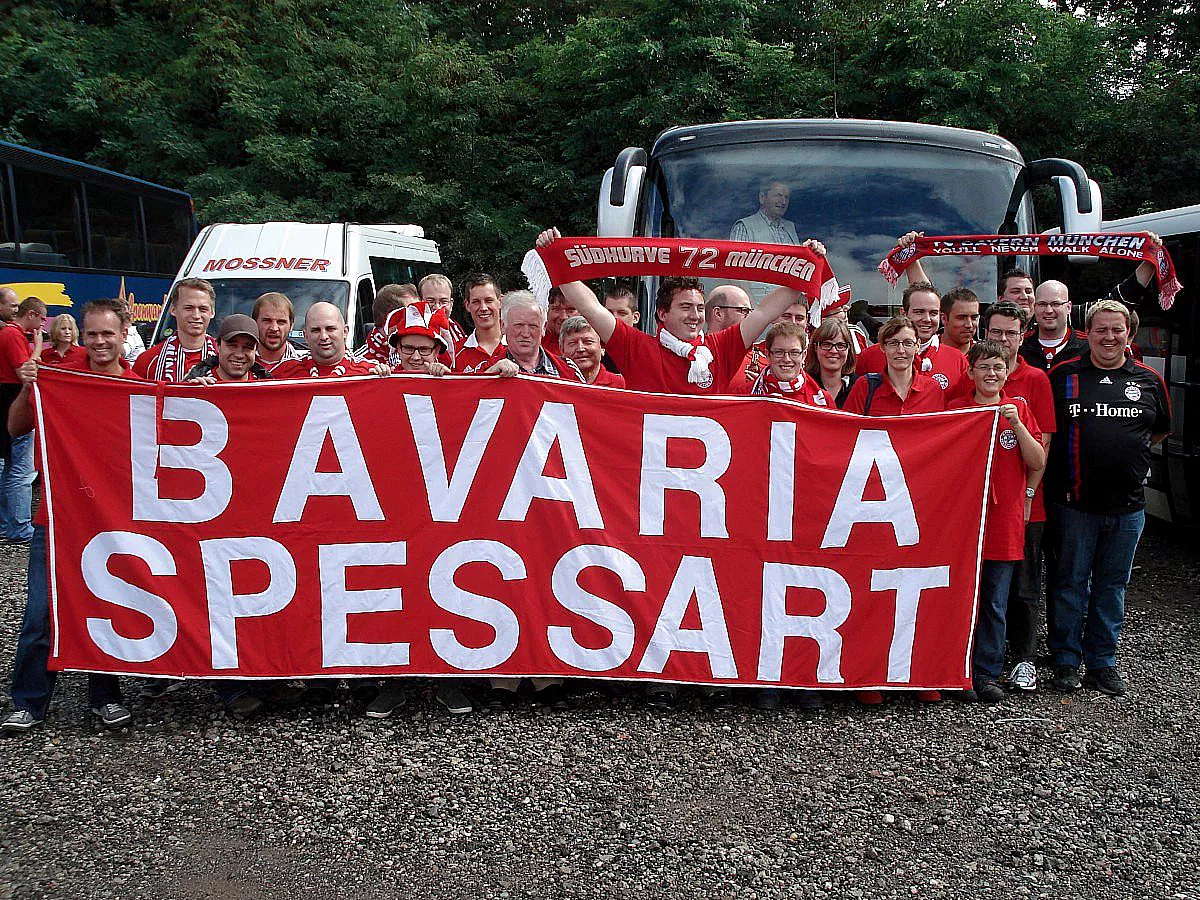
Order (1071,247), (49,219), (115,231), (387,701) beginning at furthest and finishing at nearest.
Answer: (115,231), (49,219), (1071,247), (387,701)

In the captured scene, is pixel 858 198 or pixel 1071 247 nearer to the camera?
pixel 1071 247

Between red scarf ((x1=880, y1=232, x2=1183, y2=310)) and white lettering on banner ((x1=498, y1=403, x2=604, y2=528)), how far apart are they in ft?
9.32

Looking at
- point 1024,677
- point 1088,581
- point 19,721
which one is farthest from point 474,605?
point 1088,581

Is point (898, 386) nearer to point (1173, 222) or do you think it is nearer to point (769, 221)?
point (769, 221)

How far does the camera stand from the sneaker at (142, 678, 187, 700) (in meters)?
4.78

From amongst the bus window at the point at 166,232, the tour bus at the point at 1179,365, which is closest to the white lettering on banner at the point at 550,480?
the tour bus at the point at 1179,365

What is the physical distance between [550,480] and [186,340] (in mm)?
1820

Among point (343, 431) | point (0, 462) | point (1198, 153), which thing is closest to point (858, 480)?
point (343, 431)

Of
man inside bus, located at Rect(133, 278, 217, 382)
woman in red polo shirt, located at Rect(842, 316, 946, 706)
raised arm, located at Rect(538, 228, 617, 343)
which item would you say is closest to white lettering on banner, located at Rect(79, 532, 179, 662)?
man inside bus, located at Rect(133, 278, 217, 382)

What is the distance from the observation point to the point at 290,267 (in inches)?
428

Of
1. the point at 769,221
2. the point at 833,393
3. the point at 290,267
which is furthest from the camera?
the point at 290,267

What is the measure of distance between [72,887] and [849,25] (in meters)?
21.3

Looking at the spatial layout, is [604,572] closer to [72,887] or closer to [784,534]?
[784,534]

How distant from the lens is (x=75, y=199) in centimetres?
1395
